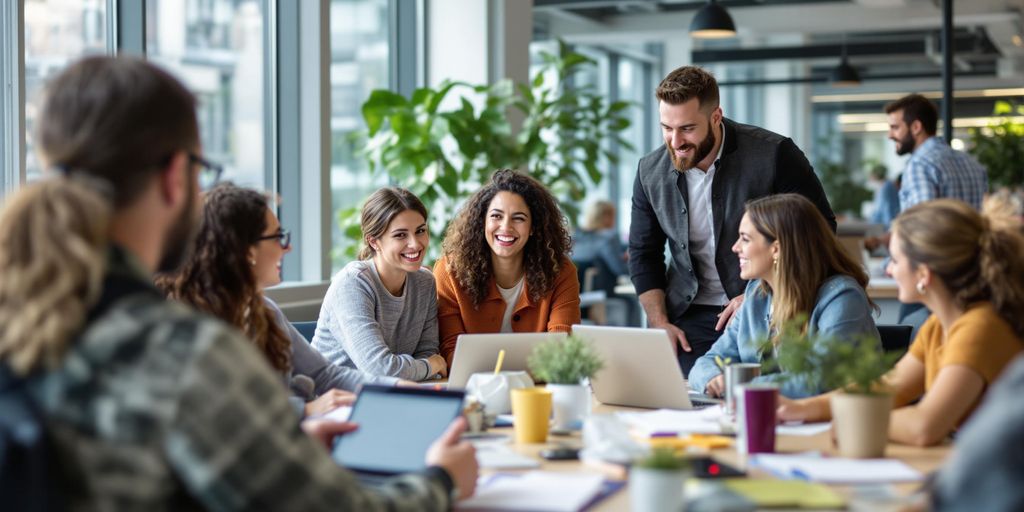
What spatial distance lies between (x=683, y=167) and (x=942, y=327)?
1516mm

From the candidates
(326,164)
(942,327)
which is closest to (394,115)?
(326,164)

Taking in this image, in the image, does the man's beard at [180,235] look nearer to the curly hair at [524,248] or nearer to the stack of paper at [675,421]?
the stack of paper at [675,421]

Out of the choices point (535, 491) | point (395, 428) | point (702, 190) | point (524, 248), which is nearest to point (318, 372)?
point (395, 428)

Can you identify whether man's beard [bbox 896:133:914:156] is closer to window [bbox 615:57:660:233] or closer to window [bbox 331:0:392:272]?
window [bbox 331:0:392:272]

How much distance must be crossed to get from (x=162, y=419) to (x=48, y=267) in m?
0.21

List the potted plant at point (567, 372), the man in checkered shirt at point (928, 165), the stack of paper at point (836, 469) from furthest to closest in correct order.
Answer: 1. the man in checkered shirt at point (928, 165)
2. the potted plant at point (567, 372)
3. the stack of paper at point (836, 469)

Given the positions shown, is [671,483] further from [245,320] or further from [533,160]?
[533,160]

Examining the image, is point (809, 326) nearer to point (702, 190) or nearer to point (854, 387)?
point (854, 387)

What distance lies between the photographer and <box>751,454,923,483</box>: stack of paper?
1836 mm

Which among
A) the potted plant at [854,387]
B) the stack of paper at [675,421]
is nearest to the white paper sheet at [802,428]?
the stack of paper at [675,421]

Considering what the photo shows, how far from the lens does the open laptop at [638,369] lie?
2.55 m

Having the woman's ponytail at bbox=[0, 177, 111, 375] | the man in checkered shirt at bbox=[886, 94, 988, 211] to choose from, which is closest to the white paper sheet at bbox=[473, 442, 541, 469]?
the woman's ponytail at bbox=[0, 177, 111, 375]

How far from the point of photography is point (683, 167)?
3697 mm

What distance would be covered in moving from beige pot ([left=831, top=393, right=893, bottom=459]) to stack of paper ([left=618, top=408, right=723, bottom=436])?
0.32 metres
